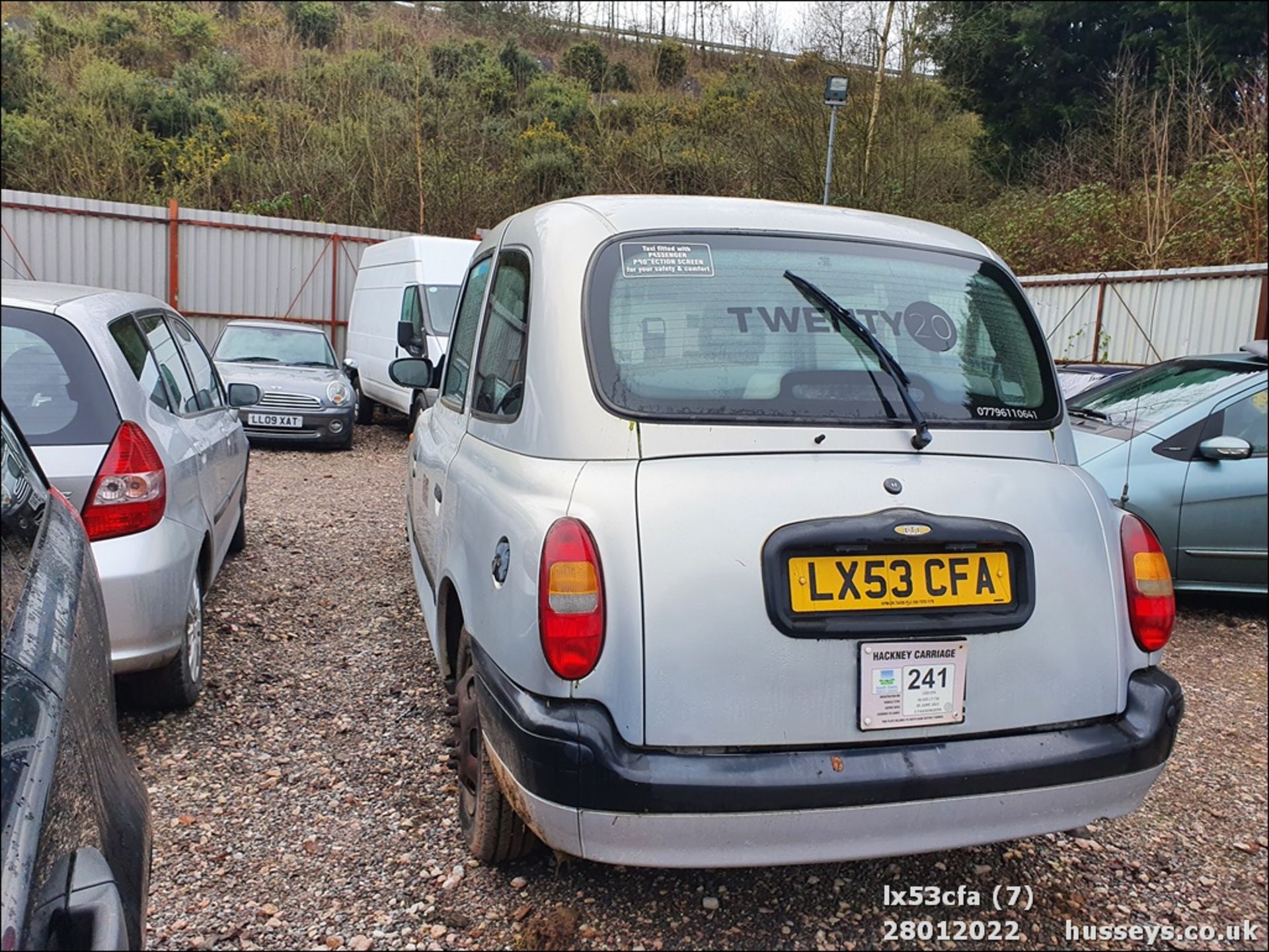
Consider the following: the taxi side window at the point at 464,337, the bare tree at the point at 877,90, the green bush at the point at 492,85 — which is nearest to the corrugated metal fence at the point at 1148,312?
the bare tree at the point at 877,90

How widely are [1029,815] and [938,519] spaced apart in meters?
0.69

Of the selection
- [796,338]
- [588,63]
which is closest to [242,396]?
[796,338]

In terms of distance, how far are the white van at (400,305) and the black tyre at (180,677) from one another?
6276 millimetres

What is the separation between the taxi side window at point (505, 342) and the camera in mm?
2482

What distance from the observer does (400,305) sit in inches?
439

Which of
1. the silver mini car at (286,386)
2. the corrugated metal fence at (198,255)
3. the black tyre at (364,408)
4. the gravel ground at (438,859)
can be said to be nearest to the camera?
the gravel ground at (438,859)

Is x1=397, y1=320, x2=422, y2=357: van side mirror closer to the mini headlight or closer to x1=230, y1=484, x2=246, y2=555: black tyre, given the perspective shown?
x1=230, y1=484, x2=246, y2=555: black tyre

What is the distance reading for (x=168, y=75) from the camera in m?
22.9

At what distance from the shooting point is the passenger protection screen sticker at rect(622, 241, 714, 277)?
234 centimetres

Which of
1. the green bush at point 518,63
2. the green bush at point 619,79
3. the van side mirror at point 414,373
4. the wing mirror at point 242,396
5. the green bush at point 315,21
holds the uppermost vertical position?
the green bush at point 315,21

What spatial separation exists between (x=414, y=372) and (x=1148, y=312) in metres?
2.84

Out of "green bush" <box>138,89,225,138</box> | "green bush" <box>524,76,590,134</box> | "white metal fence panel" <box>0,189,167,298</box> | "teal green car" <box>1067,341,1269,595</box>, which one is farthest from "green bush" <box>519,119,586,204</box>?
"teal green car" <box>1067,341,1269,595</box>

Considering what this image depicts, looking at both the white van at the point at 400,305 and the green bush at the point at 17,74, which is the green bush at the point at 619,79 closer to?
the white van at the point at 400,305

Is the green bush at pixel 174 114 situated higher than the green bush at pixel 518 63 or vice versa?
the green bush at pixel 518 63
